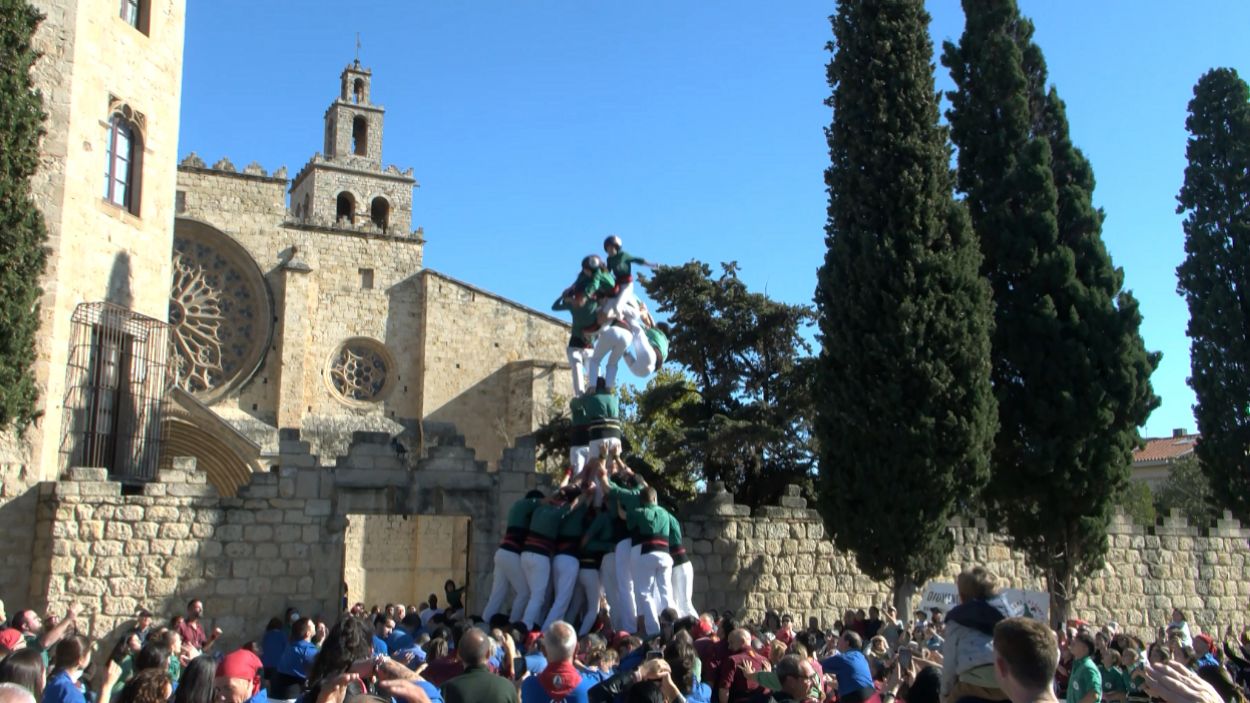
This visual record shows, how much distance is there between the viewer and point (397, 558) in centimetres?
2606

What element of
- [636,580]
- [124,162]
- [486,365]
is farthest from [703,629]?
[486,365]

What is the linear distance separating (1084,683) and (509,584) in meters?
7.12

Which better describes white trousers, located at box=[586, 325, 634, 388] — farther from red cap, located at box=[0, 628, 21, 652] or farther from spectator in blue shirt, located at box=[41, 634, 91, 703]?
spectator in blue shirt, located at box=[41, 634, 91, 703]

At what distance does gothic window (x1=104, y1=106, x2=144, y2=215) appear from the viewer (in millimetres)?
15477

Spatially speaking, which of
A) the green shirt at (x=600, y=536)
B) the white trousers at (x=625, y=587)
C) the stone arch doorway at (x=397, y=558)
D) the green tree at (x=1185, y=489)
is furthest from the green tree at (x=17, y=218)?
the green tree at (x=1185, y=489)

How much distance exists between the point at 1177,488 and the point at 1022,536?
25741mm

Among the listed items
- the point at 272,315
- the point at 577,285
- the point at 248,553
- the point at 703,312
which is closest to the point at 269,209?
the point at 272,315

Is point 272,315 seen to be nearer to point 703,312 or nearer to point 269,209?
point 269,209

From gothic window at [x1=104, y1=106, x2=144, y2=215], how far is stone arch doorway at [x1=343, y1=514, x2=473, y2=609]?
10935mm

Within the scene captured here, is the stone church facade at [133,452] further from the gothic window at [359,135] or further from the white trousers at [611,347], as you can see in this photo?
the gothic window at [359,135]

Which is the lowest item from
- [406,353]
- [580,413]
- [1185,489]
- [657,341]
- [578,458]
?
[578,458]

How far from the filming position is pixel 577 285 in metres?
13.0

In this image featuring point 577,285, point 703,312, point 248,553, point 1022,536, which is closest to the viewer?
point 577,285

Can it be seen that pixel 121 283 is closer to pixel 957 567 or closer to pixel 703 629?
pixel 703 629
